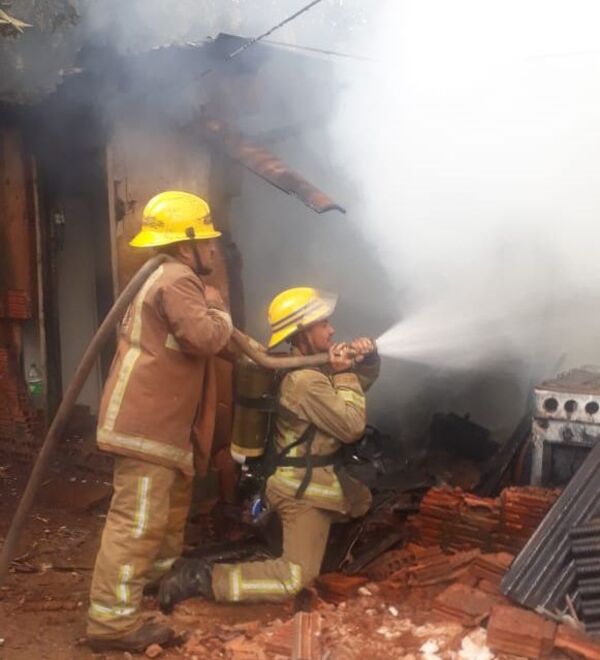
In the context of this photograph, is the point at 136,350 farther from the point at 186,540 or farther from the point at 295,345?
the point at 186,540

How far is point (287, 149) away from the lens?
23.3 feet

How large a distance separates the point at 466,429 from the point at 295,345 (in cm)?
268

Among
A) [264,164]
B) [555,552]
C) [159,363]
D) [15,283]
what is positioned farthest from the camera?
[15,283]

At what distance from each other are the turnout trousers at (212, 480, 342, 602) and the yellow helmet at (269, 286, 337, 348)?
→ 3.14 feet

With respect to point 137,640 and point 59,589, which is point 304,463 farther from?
point 59,589

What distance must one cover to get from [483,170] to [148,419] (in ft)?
10.7

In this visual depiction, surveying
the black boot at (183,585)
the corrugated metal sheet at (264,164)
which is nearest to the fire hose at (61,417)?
the black boot at (183,585)

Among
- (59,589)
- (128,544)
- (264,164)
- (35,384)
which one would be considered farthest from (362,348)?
(35,384)

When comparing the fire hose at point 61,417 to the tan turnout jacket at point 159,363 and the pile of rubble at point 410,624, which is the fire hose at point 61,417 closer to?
the tan turnout jacket at point 159,363

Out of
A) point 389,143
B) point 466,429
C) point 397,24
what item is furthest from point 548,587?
point 397,24

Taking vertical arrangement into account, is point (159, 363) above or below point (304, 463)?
above

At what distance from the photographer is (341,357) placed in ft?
15.0

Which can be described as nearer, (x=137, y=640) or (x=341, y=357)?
(x=137, y=640)

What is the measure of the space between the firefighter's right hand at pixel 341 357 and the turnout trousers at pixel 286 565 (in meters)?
0.81
